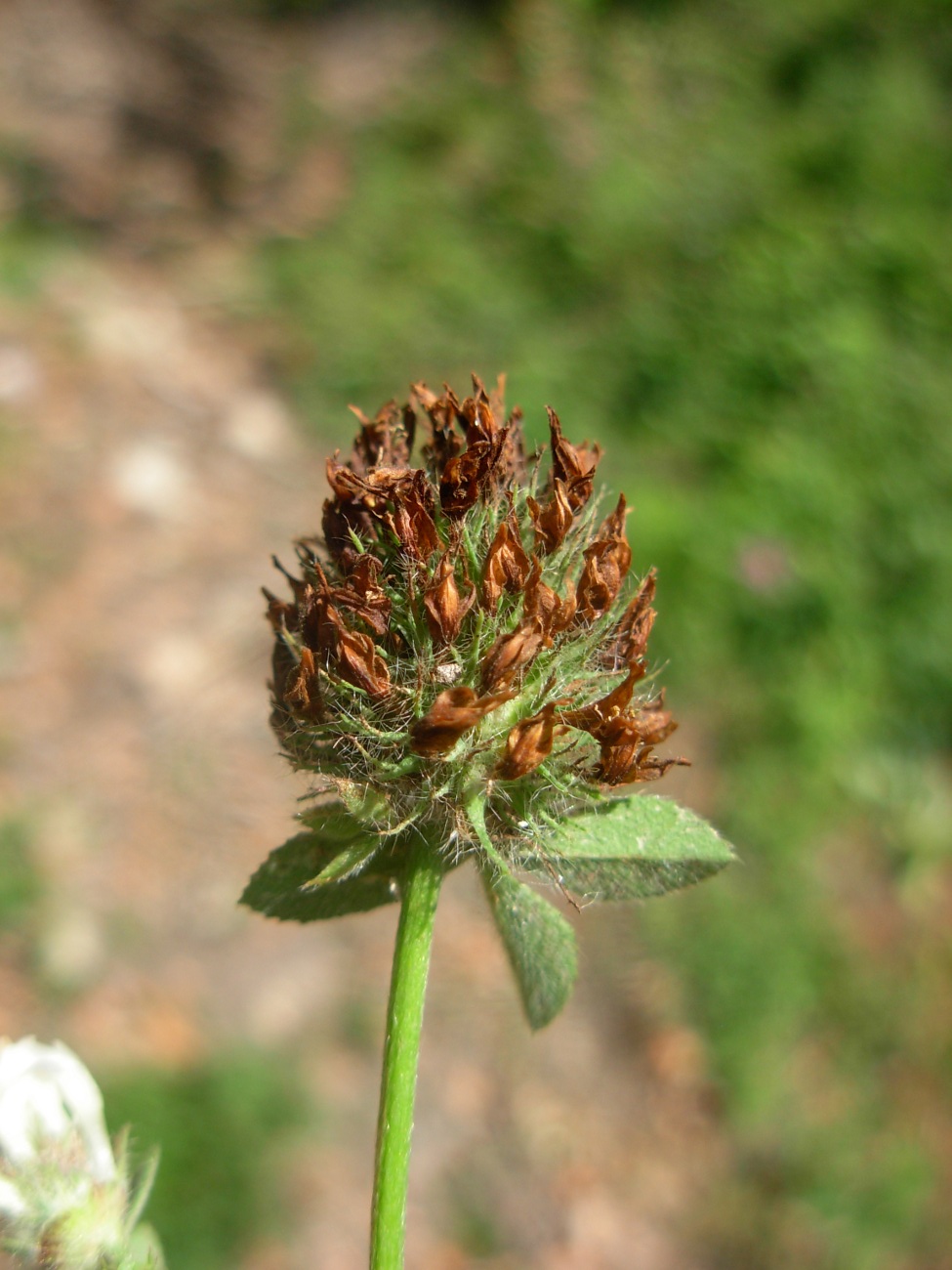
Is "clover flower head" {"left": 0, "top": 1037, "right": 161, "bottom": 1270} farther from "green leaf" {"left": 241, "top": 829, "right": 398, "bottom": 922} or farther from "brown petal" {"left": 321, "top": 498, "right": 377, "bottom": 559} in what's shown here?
"brown petal" {"left": 321, "top": 498, "right": 377, "bottom": 559}

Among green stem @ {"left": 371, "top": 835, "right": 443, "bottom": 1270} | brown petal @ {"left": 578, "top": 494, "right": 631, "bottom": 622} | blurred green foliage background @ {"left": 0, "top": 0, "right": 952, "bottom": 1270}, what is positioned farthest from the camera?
blurred green foliage background @ {"left": 0, "top": 0, "right": 952, "bottom": 1270}

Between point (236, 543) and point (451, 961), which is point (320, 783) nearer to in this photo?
point (451, 961)

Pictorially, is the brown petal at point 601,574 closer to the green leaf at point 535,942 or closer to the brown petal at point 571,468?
the brown petal at point 571,468

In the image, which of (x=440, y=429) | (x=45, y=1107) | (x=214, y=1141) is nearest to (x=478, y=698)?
(x=440, y=429)

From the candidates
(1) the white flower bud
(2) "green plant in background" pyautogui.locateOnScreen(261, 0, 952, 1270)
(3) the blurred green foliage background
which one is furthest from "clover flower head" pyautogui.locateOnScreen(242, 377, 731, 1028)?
(2) "green plant in background" pyautogui.locateOnScreen(261, 0, 952, 1270)

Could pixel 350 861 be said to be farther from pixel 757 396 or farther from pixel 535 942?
pixel 757 396

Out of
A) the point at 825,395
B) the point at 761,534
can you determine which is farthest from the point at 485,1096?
the point at 825,395

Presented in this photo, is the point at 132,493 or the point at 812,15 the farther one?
the point at 812,15
